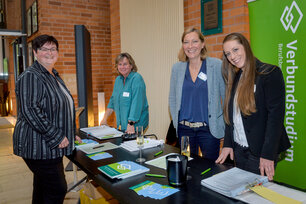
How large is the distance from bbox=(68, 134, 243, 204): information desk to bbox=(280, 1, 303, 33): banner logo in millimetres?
1243

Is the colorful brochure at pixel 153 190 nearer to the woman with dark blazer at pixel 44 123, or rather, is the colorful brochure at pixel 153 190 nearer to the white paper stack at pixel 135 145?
the white paper stack at pixel 135 145

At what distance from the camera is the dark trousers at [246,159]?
142cm

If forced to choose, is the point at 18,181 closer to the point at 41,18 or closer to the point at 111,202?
the point at 111,202

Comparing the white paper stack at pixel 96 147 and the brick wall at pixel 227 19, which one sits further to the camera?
the brick wall at pixel 227 19

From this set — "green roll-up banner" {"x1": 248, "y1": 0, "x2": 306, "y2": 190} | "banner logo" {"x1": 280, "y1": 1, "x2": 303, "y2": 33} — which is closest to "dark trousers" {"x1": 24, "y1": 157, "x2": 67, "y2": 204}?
"green roll-up banner" {"x1": 248, "y1": 0, "x2": 306, "y2": 190}

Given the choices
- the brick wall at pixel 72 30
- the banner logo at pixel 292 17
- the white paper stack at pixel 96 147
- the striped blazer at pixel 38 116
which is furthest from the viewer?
the brick wall at pixel 72 30

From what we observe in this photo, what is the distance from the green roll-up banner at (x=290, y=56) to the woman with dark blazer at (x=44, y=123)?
164 centimetres

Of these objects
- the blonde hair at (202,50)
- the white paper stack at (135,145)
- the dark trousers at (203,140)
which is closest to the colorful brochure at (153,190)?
the white paper stack at (135,145)

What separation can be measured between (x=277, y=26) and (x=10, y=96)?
8964mm

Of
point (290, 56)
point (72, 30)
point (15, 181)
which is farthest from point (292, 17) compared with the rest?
point (72, 30)

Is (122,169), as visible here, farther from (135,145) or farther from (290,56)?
(290,56)

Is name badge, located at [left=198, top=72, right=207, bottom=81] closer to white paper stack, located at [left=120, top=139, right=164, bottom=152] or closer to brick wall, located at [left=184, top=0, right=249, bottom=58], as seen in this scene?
brick wall, located at [left=184, top=0, right=249, bottom=58]

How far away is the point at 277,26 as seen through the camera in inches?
78.4

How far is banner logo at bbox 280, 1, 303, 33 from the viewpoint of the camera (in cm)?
186
